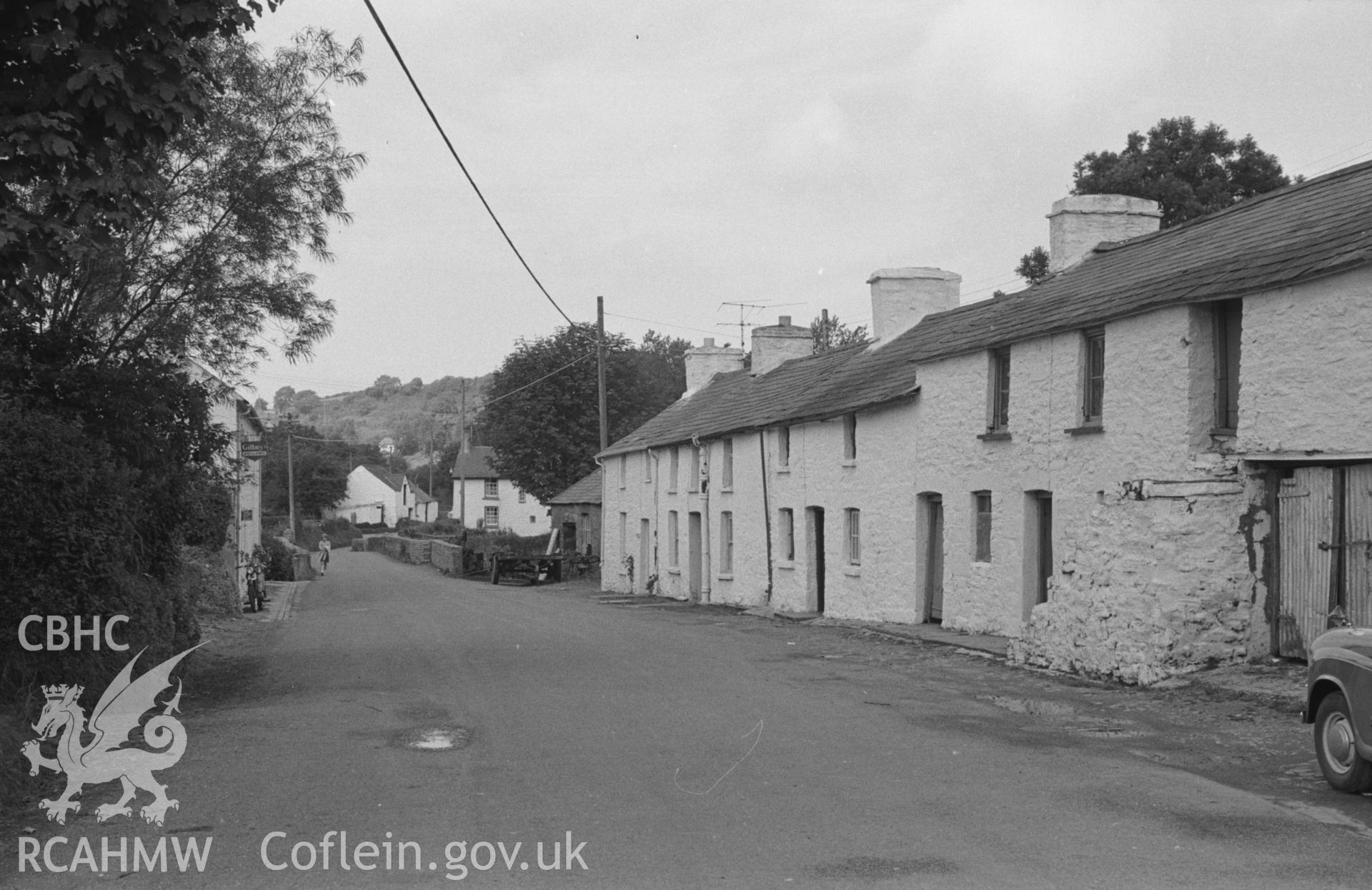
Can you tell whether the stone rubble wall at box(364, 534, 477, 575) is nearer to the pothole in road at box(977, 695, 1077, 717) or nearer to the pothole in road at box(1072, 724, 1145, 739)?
the pothole in road at box(977, 695, 1077, 717)

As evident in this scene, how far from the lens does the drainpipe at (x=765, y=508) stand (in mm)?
29969

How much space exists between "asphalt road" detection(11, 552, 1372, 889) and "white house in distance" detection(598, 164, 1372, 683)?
176 centimetres

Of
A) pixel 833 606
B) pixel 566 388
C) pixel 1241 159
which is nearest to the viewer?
pixel 833 606

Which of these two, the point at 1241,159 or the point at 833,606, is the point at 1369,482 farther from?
the point at 1241,159

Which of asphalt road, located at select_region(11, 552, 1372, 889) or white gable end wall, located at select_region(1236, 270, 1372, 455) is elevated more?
white gable end wall, located at select_region(1236, 270, 1372, 455)

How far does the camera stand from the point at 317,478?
94.2 metres

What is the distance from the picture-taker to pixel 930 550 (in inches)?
901

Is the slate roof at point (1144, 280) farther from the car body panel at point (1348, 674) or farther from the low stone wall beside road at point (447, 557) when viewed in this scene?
the low stone wall beside road at point (447, 557)

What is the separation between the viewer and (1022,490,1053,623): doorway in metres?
19.3

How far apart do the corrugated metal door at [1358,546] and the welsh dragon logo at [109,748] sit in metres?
11.9

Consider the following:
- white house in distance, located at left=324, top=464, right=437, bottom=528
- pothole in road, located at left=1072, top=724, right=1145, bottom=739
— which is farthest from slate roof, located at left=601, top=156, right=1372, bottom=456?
white house in distance, located at left=324, top=464, right=437, bottom=528

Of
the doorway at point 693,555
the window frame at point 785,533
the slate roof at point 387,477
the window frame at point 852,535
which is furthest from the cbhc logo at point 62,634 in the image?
the slate roof at point 387,477

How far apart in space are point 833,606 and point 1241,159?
22.4 metres

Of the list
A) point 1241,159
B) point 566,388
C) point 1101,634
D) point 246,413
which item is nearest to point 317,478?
point 566,388
